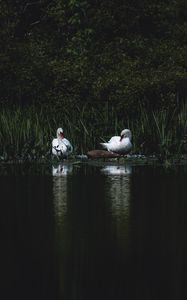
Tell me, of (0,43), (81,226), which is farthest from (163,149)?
(81,226)

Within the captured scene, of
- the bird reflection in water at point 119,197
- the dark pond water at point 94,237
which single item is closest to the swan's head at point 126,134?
the bird reflection in water at point 119,197

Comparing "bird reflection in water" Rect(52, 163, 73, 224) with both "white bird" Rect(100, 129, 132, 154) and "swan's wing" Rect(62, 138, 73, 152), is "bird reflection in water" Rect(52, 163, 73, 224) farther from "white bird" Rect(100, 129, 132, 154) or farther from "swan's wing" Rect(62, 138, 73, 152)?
"white bird" Rect(100, 129, 132, 154)

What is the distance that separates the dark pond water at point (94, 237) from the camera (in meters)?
9.04

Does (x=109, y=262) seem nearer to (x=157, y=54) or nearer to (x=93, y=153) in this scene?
(x=93, y=153)

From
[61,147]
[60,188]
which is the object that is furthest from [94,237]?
[61,147]

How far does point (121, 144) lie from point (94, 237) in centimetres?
1246

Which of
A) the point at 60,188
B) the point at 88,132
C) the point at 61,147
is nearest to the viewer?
the point at 60,188

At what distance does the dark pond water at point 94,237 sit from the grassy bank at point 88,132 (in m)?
4.79

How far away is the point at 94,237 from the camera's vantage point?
11969 mm

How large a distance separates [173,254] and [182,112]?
15.9m

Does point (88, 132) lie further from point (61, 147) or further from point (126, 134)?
point (61, 147)

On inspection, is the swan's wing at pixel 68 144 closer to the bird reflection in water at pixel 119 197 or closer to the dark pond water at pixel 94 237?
the bird reflection in water at pixel 119 197

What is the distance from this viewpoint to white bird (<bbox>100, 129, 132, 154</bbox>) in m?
24.4

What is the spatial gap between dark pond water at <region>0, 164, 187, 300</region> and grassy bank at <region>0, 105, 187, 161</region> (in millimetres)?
4790
